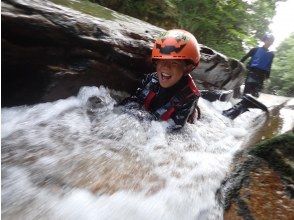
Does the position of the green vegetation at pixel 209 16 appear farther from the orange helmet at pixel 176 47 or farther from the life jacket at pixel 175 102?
the life jacket at pixel 175 102

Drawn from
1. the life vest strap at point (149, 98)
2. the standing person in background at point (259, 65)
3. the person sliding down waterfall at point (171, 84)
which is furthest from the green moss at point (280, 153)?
the standing person in background at point (259, 65)

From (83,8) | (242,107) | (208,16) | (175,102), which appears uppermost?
(83,8)

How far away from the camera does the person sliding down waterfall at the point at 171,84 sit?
4.65m

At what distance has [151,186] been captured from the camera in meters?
2.94

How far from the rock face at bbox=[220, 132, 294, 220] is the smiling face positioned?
210 cm

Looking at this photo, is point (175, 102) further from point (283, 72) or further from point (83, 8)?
point (283, 72)

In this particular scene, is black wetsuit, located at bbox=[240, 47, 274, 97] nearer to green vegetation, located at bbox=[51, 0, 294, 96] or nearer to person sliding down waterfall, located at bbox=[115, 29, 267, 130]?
green vegetation, located at bbox=[51, 0, 294, 96]

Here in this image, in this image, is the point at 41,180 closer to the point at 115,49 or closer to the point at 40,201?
the point at 40,201

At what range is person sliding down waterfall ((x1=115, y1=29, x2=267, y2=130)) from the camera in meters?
4.65

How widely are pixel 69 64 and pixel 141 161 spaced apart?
1.57 meters

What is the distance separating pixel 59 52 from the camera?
384 cm

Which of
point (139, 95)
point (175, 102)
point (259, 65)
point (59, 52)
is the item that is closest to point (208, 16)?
point (259, 65)

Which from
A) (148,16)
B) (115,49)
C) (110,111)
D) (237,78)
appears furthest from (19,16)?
(237,78)

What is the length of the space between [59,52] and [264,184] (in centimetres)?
267
